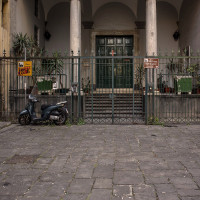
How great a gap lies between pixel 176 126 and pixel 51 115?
13.0ft

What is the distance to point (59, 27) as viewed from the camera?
15094 mm

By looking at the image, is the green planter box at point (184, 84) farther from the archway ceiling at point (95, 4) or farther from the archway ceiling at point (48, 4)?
the archway ceiling at point (48, 4)

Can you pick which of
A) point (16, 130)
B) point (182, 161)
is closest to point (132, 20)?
point (16, 130)

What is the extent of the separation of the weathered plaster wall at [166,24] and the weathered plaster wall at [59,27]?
4938 millimetres

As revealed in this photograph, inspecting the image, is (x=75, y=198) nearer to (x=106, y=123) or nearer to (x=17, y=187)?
(x=17, y=187)

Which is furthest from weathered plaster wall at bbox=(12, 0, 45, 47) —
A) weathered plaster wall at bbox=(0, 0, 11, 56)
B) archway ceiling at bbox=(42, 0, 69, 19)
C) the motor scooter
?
the motor scooter

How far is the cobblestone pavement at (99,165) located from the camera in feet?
10.8

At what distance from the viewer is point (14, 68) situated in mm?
10602

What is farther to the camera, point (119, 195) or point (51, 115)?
point (51, 115)

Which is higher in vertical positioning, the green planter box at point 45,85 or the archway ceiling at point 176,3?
the archway ceiling at point 176,3

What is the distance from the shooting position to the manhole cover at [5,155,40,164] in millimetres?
4684

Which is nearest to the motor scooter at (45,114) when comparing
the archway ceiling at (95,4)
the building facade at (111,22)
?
the building facade at (111,22)

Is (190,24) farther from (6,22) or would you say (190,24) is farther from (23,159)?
(23,159)

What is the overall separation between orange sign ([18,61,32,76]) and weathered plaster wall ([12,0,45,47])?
8.39 ft
